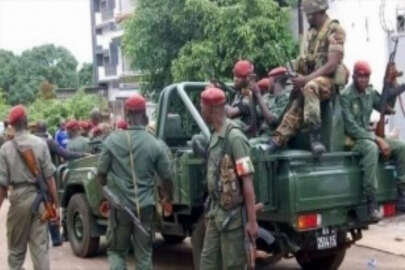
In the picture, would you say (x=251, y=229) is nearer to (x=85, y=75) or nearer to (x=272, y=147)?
(x=272, y=147)

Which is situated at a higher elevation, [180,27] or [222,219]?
[180,27]

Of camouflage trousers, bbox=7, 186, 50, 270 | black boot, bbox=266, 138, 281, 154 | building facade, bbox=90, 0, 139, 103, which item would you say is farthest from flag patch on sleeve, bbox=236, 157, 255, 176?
building facade, bbox=90, 0, 139, 103

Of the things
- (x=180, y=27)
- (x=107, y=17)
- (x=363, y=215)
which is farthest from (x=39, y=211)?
(x=107, y=17)

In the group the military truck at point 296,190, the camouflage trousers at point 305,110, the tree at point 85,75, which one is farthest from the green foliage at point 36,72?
the camouflage trousers at point 305,110

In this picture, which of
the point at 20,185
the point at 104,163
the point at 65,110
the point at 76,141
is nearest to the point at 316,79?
the point at 104,163

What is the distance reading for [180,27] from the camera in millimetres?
21578

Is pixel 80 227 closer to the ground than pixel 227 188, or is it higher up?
closer to the ground

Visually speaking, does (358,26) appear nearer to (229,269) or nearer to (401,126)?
(401,126)

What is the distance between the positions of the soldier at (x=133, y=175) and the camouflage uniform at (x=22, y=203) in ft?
2.57

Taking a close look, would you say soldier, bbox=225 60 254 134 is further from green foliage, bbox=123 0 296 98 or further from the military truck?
green foliage, bbox=123 0 296 98

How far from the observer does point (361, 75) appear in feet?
23.7

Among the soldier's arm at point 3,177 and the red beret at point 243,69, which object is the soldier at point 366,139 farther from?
the soldier's arm at point 3,177

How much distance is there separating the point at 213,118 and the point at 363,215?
2190 mm

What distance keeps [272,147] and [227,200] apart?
1521 mm
